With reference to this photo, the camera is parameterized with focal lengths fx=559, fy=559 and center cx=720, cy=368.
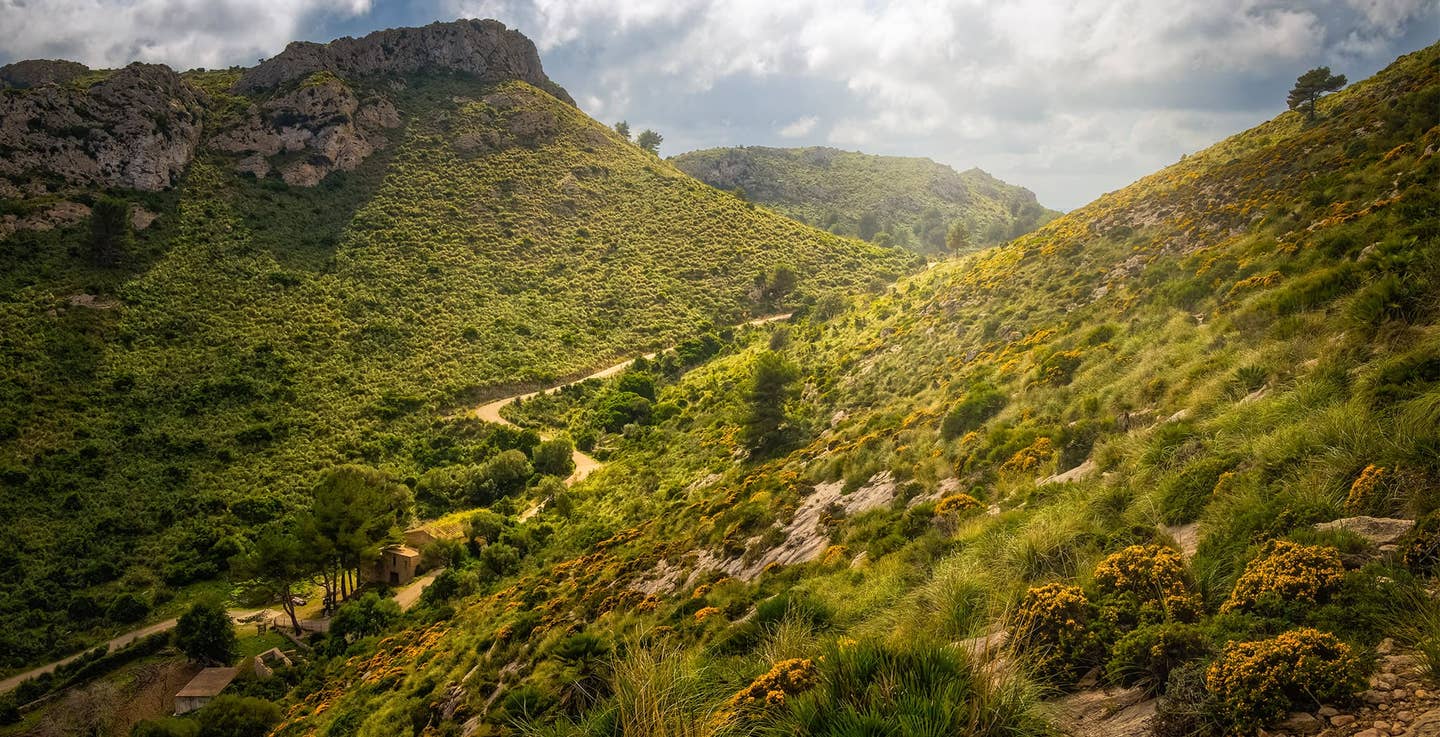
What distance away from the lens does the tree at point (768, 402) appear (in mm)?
28859

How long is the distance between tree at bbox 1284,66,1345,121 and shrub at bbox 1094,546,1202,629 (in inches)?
1415

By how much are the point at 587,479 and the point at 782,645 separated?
37.5 metres

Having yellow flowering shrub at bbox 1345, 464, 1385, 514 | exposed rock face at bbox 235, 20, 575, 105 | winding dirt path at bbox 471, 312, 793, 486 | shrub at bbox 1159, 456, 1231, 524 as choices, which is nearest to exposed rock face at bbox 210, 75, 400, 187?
exposed rock face at bbox 235, 20, 575, 105

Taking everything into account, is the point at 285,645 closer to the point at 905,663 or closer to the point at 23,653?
the point at 23,653

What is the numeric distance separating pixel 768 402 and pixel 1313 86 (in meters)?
32.0

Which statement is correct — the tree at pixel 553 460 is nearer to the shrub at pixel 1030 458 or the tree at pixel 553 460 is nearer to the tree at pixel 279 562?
the tree at pixel 279 562

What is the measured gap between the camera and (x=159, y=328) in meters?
50.2

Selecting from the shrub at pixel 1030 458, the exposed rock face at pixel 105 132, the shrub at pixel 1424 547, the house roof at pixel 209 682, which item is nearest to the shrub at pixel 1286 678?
the shrub at pixel 1424 547

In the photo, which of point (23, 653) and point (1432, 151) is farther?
point (23, 653)

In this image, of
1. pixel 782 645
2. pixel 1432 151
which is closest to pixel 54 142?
pixel 782 645

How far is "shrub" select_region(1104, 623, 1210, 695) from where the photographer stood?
4.34 meters

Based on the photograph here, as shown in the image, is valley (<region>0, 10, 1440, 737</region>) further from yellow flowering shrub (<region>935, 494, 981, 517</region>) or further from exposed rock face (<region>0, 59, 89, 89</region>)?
exposed rock face (<region>0, 59, 89, 89</region>)

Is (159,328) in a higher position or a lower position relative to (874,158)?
lower

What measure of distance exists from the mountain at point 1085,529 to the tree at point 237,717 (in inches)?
53.4
